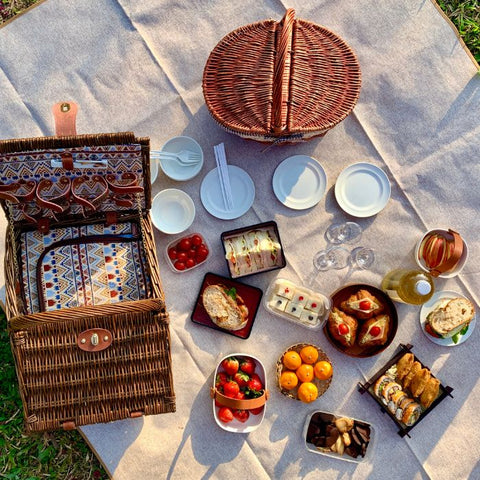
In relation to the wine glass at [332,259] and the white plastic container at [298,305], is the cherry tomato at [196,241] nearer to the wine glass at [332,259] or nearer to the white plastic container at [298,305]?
the white plastic container at [298,305]

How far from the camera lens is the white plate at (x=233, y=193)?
213 cm

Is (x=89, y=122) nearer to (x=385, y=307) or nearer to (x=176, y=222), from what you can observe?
(x=176, y=222)

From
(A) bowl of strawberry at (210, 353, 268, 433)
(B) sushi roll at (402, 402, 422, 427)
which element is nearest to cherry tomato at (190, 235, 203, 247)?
(A) bowl of strawberry at (210, 353, 268, 433)

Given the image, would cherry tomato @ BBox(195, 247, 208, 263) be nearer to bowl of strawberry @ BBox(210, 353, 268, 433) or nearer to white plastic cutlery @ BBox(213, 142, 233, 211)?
white plastic cutlery @ BBox(213, 142, 233, 211)

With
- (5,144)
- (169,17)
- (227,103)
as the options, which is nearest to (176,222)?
(227,103)

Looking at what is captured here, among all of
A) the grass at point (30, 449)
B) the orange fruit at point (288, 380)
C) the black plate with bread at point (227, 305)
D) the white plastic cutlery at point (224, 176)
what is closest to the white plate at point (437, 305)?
the orange fruit at point (288, 380)

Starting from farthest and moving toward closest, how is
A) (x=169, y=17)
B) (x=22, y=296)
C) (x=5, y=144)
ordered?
1. (x=169, y=17)
2. (x=22, y=296)
3. (x=5, y=144)

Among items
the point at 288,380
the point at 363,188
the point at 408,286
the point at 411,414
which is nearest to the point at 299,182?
the point at 363,188

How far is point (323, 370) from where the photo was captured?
2.04 m

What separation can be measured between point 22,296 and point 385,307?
1431 mm

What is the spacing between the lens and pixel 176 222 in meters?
2.11

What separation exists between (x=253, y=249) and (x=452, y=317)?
86cm

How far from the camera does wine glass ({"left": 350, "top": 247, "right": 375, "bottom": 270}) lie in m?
2.11

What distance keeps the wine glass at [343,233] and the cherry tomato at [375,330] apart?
0.38 metres
